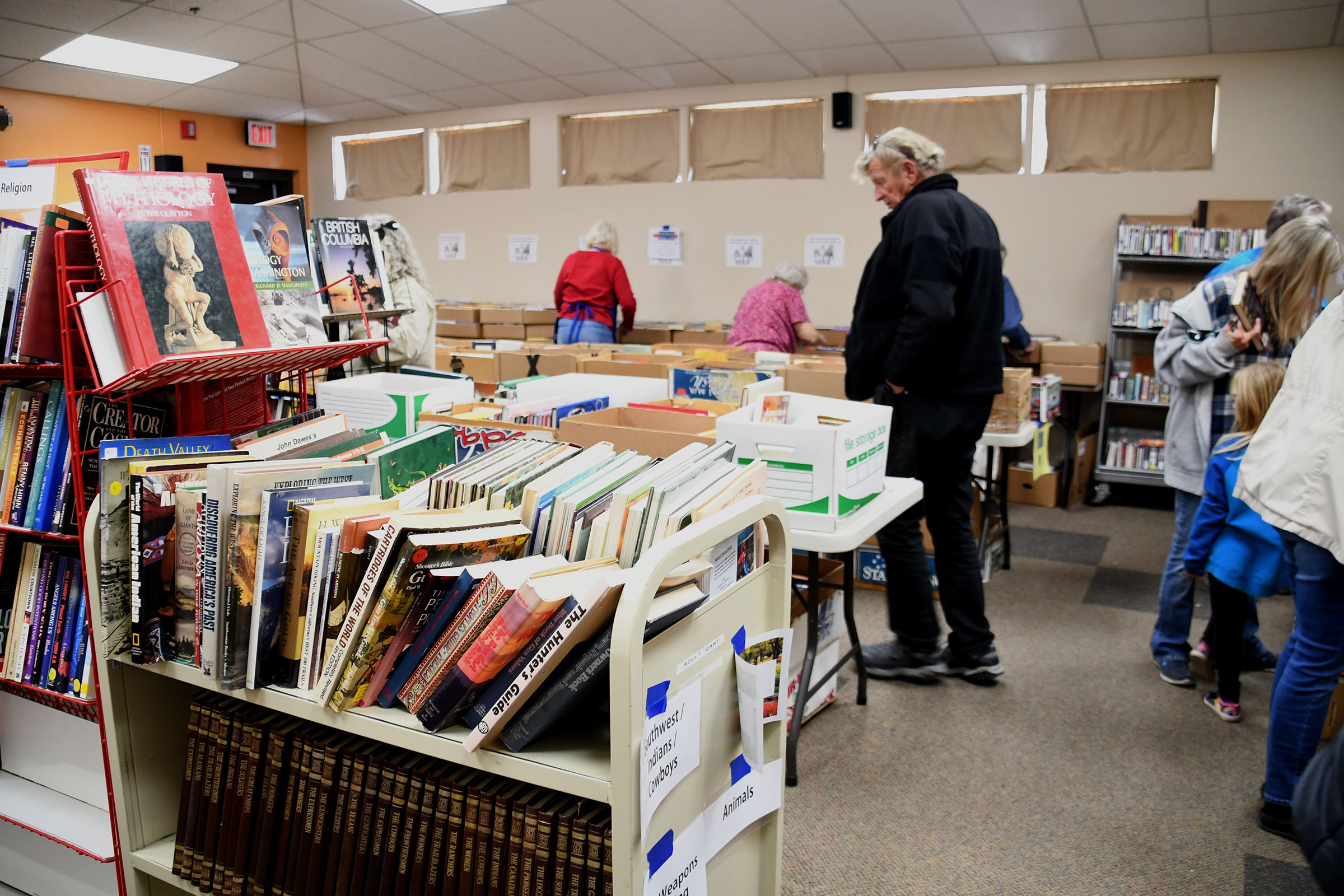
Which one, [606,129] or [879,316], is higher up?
[606,129]

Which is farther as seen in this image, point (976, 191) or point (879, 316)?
point (976, 191)

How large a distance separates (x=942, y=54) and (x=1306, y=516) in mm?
4564

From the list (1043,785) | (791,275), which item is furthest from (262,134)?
(1043,785)

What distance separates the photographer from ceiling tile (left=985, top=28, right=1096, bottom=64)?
203 inches

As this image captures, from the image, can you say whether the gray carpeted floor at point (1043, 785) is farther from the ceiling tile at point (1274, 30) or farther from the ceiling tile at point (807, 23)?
the ceiling tile at point (807, 23)

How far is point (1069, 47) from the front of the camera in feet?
17.7

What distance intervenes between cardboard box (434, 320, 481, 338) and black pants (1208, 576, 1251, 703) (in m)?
5.41

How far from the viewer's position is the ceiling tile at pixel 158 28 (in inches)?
213

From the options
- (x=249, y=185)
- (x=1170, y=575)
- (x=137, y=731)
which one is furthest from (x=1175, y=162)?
(x=249, y=185)

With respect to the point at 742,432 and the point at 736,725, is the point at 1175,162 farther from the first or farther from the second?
the point at 736,725

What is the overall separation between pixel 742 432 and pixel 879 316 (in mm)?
933

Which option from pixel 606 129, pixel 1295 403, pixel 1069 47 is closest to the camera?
pixel 1295 403

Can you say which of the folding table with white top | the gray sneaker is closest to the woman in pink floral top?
the gray sneaker

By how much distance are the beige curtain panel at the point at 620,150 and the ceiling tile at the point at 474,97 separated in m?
0.55
